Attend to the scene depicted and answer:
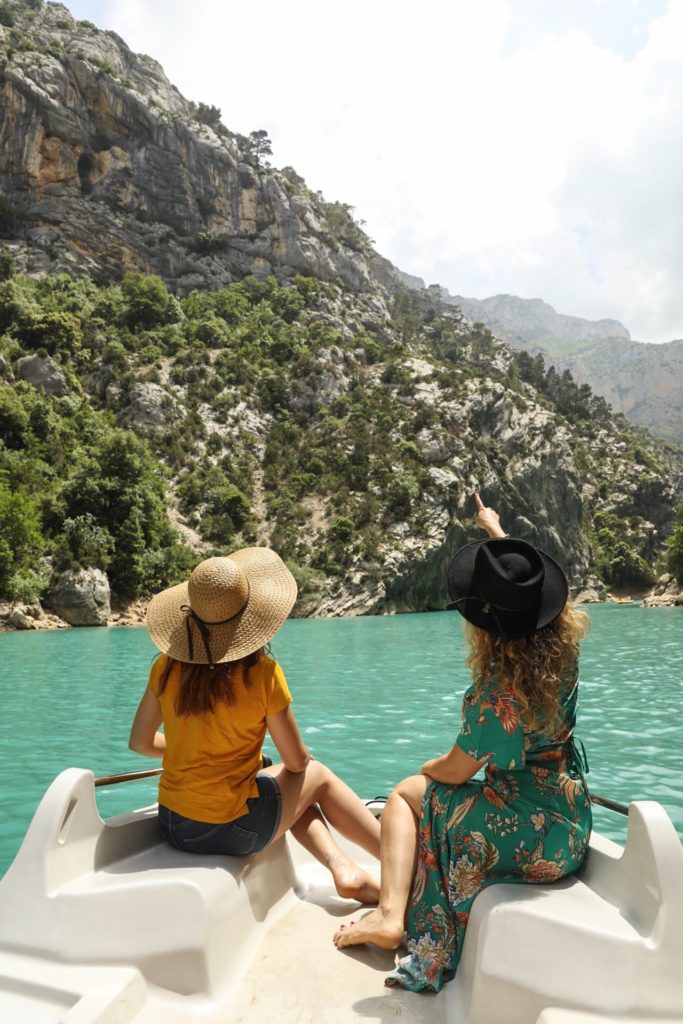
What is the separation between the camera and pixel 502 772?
2041 millimetres

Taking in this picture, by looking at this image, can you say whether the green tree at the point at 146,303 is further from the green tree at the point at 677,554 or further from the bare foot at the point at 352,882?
the bare foot at the point at 352,882

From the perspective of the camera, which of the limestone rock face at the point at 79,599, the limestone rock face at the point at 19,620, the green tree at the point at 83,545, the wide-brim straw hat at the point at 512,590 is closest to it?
the wide-brim straw hat at the point at 512,590

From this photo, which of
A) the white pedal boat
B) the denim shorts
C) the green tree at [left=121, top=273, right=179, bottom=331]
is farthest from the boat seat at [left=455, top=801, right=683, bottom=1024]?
the green tree at [left=121, top=273, right=179, bottom=331]

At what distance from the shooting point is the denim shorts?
2.32m

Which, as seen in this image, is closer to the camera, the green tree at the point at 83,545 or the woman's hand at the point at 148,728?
the woman's hand at the point at 148,728

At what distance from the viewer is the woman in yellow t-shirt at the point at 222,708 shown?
7.35 feet

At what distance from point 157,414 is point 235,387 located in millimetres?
7632

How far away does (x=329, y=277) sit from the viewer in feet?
207

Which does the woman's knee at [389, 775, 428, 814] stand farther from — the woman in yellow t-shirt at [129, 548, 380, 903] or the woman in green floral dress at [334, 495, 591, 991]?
the woman in yellow t-shirt at [129, 548, 380, 903]

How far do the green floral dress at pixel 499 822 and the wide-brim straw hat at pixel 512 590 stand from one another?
0.20 metres

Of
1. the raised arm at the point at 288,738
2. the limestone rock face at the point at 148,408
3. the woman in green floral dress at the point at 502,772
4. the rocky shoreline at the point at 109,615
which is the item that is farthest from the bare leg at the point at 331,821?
the limestone rock face at the point at 148,408

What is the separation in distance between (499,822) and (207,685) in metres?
1.06

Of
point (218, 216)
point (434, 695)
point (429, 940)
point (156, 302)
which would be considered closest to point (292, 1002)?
point (429, 940)

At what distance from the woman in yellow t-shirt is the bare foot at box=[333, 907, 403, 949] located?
0.44 metres
